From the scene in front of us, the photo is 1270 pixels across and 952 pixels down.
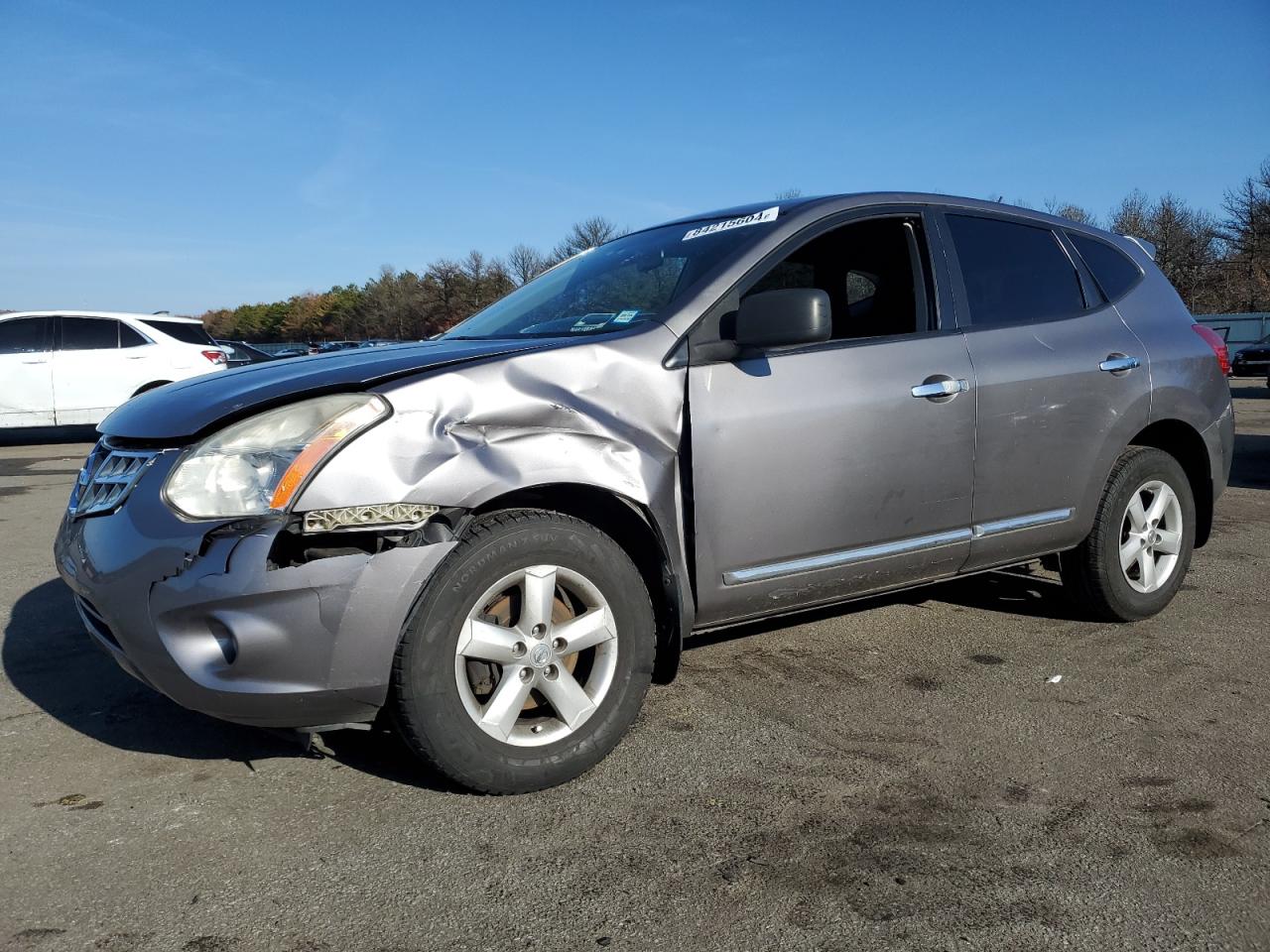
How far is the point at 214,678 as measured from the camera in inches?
98.8

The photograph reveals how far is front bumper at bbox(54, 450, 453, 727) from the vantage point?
2.46 meters

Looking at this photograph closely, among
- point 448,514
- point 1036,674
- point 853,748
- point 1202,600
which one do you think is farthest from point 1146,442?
point 448,514

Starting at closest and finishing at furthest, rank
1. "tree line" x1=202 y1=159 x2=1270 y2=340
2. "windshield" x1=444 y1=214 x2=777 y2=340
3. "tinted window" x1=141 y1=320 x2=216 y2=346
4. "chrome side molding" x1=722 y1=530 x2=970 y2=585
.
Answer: "chrome side molding" x1=722 y1=530 x2=970 y2=585 → "windshield" x1=444 y1=214 x2=777 y2=340 → "tinted window" x1=141 y1=320 x2=216 y2=346 → "tree line" x1=202 y1=159 x2=1270 y2=340

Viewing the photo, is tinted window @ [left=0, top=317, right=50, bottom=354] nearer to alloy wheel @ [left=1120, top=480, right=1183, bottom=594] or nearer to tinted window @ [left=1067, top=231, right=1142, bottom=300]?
tinted window @ [left=1067, top=231, right=1142, bottom=300]

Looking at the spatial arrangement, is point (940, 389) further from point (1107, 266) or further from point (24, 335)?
point (24, 335)

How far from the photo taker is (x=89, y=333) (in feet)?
42.3

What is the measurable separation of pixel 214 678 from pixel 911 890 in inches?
68.8

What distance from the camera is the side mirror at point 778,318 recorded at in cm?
305

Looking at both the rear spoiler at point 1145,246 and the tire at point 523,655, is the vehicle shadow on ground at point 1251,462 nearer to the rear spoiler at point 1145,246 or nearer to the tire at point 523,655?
the rear spoiler at point 1145,246

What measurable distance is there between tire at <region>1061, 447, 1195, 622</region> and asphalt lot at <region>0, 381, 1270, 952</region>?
0.30 meters

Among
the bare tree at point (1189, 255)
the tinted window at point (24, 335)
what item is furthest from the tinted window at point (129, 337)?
the bare tree at point (1189, 255)

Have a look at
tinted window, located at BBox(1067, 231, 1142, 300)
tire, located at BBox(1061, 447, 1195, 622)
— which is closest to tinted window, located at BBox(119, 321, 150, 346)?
tinted window, located at BBox(1067, 231, 1142, 300)

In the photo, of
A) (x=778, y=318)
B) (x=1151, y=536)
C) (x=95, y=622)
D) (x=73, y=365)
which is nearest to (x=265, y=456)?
(x=95, y=622)

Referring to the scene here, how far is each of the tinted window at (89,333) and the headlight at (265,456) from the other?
39.1 ft
